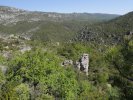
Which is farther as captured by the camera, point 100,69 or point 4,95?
point 100,69

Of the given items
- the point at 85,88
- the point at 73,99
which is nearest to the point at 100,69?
the point at 85,88

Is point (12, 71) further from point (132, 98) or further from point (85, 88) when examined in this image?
point (132, 98)

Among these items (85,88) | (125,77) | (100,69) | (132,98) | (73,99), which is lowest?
(100,69)

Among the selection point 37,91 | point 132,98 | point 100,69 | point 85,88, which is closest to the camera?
point 132,98

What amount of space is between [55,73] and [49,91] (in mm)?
3189

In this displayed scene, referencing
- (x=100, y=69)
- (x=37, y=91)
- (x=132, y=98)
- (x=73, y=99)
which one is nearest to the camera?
(x=132, y=98)

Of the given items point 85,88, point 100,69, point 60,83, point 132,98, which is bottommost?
point 100,69

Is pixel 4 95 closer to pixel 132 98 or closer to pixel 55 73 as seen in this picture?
pixel 55 73

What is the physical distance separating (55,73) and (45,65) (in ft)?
6.40

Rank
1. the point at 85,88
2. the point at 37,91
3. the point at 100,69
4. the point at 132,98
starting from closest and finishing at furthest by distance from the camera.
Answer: the point at 132,98, the point at 37,91, the point at 85,88, the point at 100,69

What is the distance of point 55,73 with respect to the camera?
44.6 meters

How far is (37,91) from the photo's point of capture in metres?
41.3

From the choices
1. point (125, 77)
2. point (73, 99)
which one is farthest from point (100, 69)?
point (125, 77)

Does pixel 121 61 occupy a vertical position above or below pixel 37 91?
above
